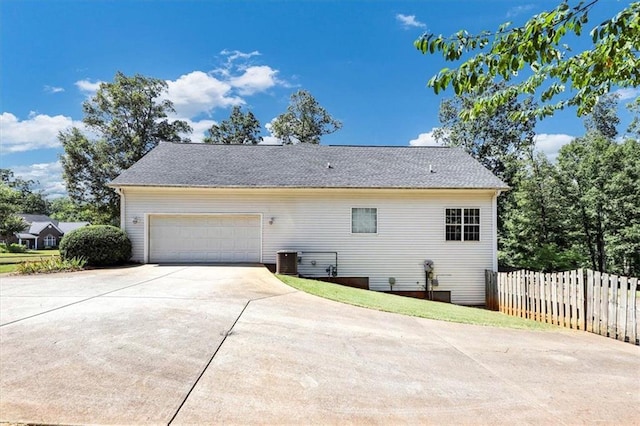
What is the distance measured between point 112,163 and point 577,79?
28.8 metres

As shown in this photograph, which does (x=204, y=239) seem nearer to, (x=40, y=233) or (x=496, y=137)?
(x=496, y=137)

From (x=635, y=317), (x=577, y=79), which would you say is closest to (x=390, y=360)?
(x=577, y=79)

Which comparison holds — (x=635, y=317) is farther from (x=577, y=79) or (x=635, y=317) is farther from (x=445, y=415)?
(x=445, y=415)

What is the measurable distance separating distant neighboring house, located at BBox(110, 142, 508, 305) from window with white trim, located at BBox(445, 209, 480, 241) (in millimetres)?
39

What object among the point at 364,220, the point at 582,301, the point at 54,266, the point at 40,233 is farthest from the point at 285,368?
the point at 40,233

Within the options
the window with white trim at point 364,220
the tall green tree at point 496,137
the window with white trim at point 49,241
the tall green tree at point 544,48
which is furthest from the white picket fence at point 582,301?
the window with white trim at point 49,241

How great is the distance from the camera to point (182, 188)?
13.0 m

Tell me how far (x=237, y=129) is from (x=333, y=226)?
87.3 ft

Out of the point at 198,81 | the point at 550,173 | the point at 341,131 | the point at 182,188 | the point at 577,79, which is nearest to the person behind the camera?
the point at 577,79

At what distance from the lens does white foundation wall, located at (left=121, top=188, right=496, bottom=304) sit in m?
13.2

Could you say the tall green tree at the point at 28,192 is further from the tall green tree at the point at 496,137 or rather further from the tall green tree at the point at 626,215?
the tall green tree at the point at 626,215

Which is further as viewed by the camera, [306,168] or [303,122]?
[303,122]

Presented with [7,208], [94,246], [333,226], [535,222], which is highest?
[7,208]

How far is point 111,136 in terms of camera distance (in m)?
26.5
